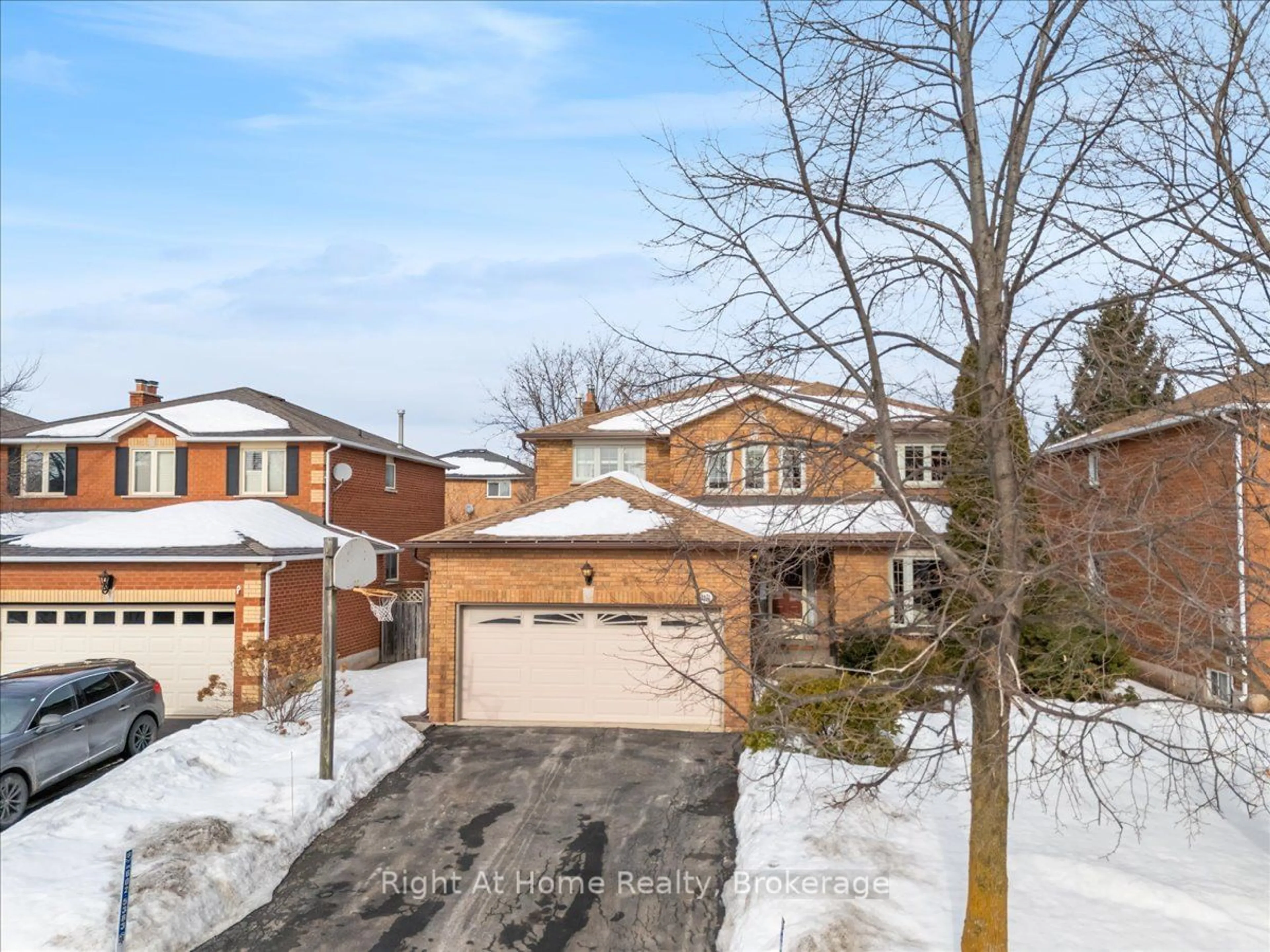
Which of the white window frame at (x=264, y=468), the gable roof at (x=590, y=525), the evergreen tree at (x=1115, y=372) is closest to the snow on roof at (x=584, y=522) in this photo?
the gable roof at (x=590, y=525)

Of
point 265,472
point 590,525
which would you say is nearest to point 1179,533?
point 590,525

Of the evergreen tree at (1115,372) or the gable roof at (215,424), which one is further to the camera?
the gable roof at (215,424)

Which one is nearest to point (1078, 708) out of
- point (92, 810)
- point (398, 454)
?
point (92, 810)

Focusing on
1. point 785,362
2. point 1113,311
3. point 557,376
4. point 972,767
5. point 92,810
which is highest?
point 557,376

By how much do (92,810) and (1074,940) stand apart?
1022cm

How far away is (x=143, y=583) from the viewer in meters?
17.4

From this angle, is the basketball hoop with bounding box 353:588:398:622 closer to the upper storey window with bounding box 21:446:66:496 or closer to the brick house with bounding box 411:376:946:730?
the brick house with bounding box 411:376:946:730

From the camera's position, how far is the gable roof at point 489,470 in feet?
168

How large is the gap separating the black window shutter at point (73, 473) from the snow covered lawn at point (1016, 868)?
20209mm

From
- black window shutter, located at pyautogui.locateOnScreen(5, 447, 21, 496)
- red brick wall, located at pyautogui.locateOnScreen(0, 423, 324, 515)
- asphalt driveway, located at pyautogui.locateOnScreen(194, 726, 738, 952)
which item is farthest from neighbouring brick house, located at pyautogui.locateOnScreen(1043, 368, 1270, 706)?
black window shutter, located at pyautogui.locateOnScreen(5, 447, 21, 496)

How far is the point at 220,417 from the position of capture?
23.4 meters

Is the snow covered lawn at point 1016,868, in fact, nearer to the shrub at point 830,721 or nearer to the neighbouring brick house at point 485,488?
the shrub at point 830,721

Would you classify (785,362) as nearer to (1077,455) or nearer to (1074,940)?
(1074,940)

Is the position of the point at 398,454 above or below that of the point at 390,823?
above
